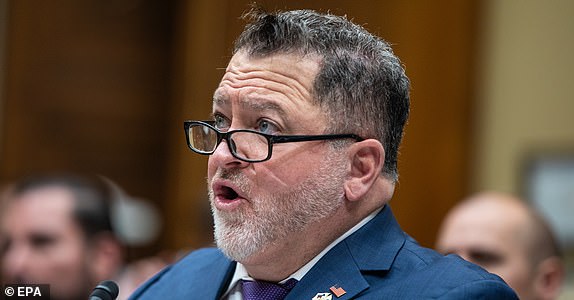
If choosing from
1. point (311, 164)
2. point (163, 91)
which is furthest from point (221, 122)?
point (163, 91)

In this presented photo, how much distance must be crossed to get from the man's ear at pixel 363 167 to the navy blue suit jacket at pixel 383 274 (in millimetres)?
99

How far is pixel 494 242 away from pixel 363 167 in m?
1.32

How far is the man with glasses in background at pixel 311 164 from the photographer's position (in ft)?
8.34

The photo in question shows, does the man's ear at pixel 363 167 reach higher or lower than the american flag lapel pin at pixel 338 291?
higher

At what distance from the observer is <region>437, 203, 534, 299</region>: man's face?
3764 mm

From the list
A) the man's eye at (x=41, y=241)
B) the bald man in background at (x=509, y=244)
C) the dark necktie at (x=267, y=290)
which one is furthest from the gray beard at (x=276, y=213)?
the man's eye at (x=41, y=241)

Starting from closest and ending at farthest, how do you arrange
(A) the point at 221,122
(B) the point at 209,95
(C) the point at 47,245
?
(A) the point at 221,122 < (C) the point at 47,245 < (B) the point at 209,95

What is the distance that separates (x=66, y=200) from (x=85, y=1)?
13.3ft

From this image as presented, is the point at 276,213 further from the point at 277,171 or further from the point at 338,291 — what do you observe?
the point at 338,291

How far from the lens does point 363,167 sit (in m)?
2.64

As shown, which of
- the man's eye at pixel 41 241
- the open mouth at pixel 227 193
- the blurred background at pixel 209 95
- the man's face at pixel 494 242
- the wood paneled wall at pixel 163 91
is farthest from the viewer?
the wood paneled wall at pixel 163 91

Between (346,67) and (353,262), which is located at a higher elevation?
(346,67)

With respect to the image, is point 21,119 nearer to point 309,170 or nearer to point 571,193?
point 571,193

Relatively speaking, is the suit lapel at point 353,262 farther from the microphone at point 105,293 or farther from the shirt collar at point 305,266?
the microphone at point 105,293
